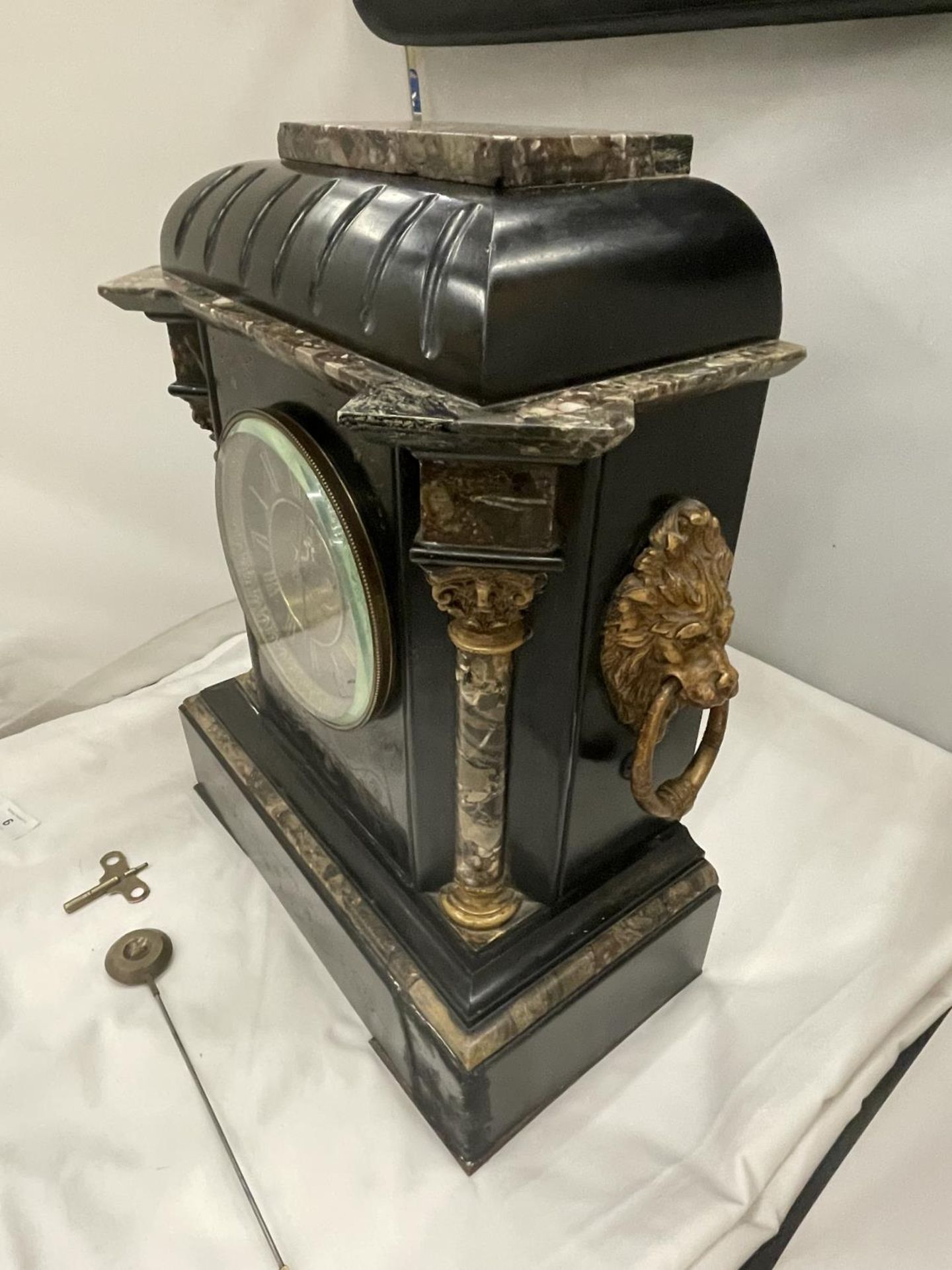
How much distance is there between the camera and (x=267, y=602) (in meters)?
0.98

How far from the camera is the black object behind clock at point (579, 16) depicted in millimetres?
852

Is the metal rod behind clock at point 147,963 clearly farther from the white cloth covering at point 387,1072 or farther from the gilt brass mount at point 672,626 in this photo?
the gilt brass mount at point 672,626

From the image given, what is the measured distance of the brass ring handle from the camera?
0.72 meters

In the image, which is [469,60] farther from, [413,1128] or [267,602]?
[413,1128]

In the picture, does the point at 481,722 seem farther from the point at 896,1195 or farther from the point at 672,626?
the point at 896,1195

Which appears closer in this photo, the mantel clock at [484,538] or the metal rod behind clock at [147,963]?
the mantel clock at [484,538]

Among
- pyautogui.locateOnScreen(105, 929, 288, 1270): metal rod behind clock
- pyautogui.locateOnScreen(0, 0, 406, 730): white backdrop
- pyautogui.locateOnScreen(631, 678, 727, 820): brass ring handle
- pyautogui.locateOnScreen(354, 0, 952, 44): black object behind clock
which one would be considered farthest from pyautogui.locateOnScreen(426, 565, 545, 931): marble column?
Result: pyautogui.locateOnScreen(0, 0, 406, 730): white backdrop

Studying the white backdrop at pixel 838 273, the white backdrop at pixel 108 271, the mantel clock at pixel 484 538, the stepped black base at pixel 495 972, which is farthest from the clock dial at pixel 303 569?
the white backdrop at pixel 838 273

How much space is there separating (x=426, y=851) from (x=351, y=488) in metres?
0.37

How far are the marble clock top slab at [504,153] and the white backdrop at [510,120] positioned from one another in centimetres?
45

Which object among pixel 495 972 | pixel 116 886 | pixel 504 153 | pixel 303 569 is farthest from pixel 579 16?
pixel 116 886

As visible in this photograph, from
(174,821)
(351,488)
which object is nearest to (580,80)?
(351,488)

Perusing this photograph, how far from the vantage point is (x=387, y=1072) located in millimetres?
928

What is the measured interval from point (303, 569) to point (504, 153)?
0.41m
